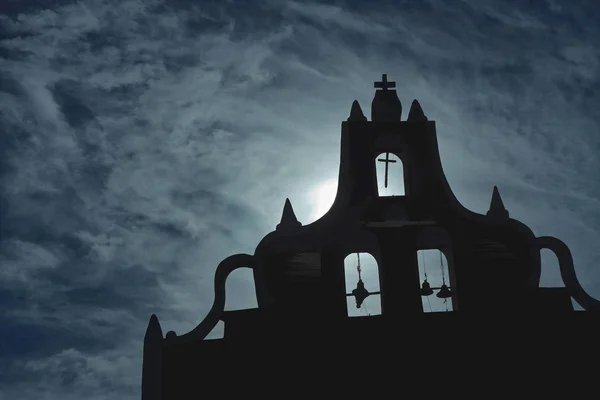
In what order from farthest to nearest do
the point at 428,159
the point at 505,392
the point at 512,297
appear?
the point at 428,159 → the point at 512,297 → the point at 505,392

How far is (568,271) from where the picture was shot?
16609mm

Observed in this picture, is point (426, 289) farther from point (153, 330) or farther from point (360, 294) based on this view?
point (153, 330)

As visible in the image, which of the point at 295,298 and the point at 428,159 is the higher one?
the point at 428,159

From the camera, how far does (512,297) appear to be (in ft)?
53.5

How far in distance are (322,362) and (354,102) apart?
6765mm

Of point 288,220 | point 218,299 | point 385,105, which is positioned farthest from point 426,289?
point 218,299

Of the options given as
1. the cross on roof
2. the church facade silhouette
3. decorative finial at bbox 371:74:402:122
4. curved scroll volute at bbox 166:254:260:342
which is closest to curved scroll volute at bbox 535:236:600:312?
the church facade silhouette

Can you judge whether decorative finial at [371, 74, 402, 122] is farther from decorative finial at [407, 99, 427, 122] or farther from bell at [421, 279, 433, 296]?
bell at [421, 279, 433, 296]

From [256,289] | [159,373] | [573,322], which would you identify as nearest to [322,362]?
[256,289]

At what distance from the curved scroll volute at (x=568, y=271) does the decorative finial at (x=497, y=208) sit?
0.98 m

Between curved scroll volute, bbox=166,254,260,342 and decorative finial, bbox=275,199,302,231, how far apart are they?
1047 millimetres

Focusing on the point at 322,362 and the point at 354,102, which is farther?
the point at 354,102

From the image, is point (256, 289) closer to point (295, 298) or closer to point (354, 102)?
point (295, 298)

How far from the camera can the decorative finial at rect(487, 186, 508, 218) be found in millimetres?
17188
